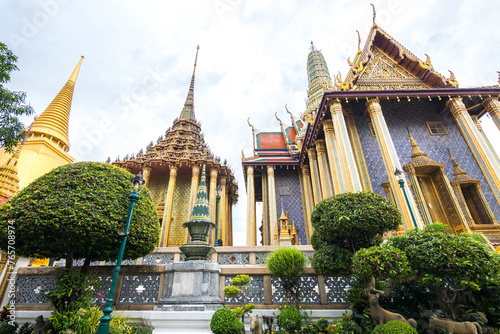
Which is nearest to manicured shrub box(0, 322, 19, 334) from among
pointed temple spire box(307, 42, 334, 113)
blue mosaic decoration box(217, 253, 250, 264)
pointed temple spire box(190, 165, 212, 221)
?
Result: pointed temple spire box(190, 165, 212, 221)

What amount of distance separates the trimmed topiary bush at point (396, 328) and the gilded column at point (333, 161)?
246 inches

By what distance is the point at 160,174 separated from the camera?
18.0 metres

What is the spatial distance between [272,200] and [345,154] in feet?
20.4

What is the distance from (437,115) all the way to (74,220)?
15.4m

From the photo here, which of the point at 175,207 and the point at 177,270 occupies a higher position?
the point at 175,207

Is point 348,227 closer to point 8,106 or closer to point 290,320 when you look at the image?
point 290,320

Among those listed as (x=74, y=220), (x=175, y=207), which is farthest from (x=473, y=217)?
(x=175, y=207)

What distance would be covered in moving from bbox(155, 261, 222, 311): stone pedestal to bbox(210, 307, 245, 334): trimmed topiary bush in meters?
0.76

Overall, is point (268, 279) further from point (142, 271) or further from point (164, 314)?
point (142, 271)

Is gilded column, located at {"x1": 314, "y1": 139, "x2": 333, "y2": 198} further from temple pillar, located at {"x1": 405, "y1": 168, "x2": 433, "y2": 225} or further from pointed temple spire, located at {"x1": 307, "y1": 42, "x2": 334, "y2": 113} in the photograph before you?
pointed temple spire, located at {"x1": 307, "y1": 42, "x2": 334, "y2": 113}

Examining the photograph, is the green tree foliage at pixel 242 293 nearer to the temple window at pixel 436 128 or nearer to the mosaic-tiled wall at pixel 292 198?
the mosaic-tiled wall at pixel 292 198

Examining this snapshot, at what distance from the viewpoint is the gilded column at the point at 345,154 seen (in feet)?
30.4

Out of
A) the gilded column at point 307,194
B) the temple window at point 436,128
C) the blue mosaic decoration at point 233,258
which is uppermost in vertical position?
the temple window at point 436,128

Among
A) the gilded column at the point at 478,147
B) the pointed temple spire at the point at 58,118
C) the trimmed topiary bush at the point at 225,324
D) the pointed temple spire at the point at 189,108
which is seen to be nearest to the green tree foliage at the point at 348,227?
the trimmed topiary bush at the point at 225,324
